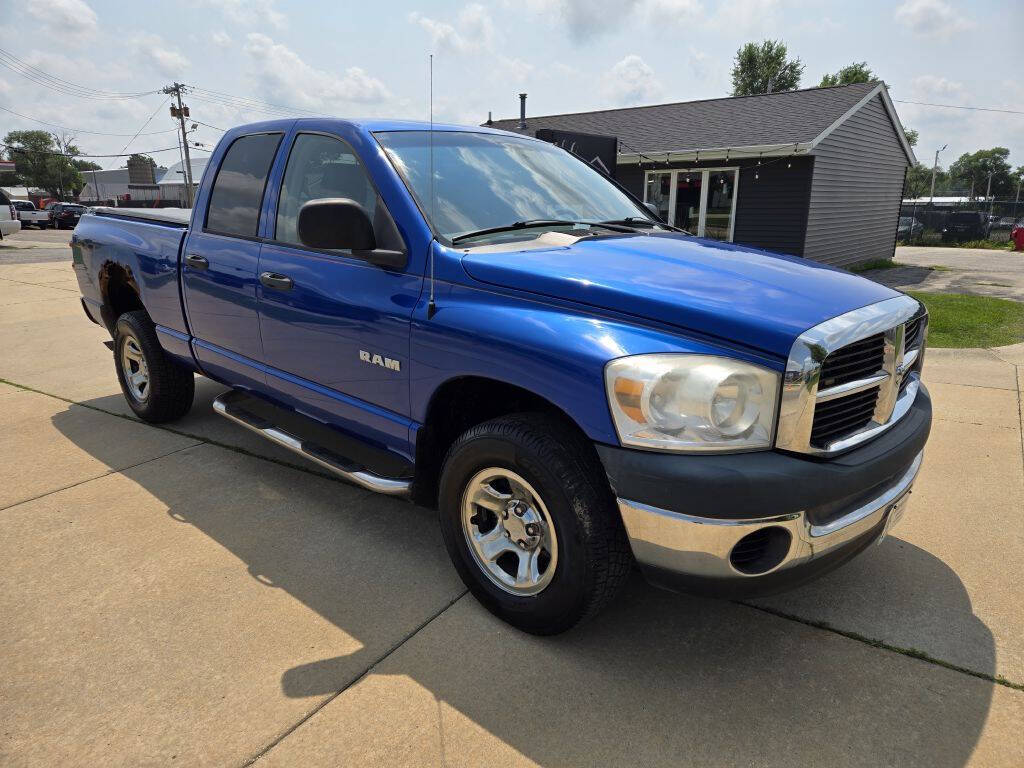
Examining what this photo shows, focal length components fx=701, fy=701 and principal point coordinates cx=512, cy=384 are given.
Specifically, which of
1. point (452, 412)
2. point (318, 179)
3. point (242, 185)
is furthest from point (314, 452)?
point (242, 185)

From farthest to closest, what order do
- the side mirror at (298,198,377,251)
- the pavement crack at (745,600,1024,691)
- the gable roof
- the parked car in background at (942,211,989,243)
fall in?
the parked car in background at (942,211,989,243) < the gable roof < the side mirror at (298,198,377,251) < the pavement crack at (745,600,1024,691)

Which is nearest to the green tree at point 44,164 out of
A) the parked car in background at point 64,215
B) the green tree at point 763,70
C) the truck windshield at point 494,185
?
the parked car in background at point 64,215

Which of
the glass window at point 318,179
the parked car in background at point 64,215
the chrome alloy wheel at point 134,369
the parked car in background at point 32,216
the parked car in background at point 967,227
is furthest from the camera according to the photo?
the parked car in background at point 64,215

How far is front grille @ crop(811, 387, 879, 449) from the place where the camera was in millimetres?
2178

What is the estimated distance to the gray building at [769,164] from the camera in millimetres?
15688

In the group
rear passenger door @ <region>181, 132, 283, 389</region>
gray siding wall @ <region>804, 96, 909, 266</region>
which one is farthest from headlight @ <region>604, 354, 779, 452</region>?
gray siding wall @ <region>804, 96, 909, 266</region>

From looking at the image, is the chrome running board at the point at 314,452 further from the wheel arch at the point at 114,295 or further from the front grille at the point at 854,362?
the front grille at the point at 854,362

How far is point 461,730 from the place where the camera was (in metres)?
2.20

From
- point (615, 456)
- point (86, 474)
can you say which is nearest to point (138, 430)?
point (86, 474)

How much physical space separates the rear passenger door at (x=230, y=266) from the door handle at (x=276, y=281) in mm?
101

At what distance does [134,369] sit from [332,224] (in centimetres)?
321

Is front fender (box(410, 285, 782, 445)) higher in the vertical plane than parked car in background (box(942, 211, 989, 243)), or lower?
lower

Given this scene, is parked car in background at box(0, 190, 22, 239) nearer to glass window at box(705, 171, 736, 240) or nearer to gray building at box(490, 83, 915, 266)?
gray building at box(490, 83, 915, 266)

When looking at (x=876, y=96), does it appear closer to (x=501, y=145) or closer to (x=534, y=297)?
(x=501, y=145)
